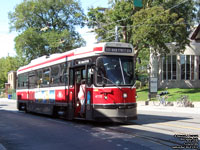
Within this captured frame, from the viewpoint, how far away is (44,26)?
5741 cm

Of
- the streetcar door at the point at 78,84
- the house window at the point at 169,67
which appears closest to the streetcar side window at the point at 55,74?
the streetcar door at the point at 78,84

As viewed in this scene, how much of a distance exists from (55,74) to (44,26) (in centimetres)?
4335

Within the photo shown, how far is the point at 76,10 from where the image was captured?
59781mm

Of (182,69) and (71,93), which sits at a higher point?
(182,69)

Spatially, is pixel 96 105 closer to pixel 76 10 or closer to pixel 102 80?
pixel 102 80

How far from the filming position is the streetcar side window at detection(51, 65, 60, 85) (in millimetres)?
15650

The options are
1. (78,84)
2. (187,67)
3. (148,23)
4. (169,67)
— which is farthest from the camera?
(169,67)

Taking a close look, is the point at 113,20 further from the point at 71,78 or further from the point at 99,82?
the point at 99,82

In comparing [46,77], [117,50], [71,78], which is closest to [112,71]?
[117,50]

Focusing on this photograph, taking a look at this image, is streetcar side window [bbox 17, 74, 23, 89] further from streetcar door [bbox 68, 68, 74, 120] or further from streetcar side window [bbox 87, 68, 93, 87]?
streetcar side window [bbox 87, 68, 93, 87]

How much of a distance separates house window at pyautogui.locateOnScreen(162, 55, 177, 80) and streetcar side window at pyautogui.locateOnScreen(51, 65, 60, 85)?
29867 mm

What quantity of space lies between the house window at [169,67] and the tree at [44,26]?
18.0 meters

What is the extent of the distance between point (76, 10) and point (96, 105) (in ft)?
164

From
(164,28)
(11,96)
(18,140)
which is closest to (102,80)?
(18,140)
